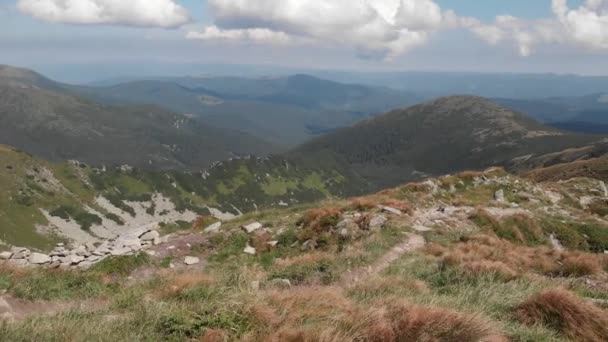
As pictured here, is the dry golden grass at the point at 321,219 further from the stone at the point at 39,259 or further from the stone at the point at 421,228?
the stone at the point at 39,259

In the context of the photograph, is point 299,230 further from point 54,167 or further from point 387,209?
point 54,167

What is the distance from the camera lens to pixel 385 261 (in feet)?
46.4

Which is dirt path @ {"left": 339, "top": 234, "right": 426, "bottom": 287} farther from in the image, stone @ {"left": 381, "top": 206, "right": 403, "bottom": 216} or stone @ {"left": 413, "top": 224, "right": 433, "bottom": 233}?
stone @ {"left": 381, "top": 206, "right": 403, "bottom": 216}

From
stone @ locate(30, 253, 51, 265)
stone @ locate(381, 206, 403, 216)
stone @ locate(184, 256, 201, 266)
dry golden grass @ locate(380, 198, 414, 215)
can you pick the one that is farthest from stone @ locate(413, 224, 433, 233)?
stone @ locate(30, 253, 51, 265)

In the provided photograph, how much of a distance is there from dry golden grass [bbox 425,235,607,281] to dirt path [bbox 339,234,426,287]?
928mm

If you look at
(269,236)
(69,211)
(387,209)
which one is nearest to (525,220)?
(387,209)

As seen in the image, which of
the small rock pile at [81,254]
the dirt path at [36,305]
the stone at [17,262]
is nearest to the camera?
the dirt path at [36,305]

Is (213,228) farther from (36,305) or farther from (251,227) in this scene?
(36,305)

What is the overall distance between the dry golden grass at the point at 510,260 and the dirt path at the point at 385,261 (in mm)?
928

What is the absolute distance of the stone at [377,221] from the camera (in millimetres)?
17372

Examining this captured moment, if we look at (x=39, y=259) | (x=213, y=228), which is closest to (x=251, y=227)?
(x=213, y=228)

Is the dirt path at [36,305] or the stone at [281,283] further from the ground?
the dirt path at [36,305]

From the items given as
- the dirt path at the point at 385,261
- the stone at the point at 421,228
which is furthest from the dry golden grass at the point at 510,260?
the stone at the point at 421,228

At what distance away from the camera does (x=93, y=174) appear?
18888 cm
